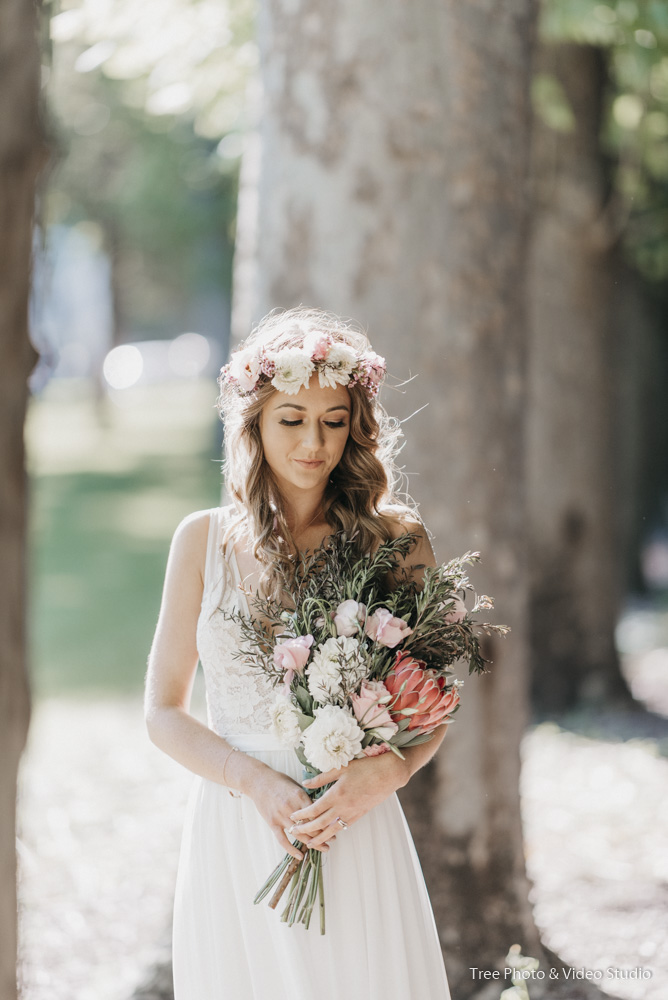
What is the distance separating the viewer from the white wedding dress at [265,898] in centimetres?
247

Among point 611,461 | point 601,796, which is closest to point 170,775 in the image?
point 601,796

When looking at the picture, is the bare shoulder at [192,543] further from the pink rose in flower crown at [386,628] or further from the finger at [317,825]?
the finger at [317,825]

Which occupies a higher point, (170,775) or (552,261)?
(552,261)

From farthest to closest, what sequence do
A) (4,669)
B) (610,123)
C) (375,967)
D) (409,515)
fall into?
(610,123), (409,515), (375,967), (4,669)

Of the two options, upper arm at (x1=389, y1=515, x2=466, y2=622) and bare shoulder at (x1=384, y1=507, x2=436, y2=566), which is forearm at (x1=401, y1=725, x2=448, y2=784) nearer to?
upper arm at (x1=389, y1=515, x2=466, y2=622)

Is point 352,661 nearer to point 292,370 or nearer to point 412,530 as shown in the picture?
point 412,530

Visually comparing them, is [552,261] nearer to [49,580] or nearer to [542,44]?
[542,44]

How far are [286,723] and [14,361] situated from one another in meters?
1.00

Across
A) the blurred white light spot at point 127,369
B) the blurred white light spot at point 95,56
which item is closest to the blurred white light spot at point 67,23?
the blurred white light spot at point 95,56

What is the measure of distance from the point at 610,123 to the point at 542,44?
1.08m

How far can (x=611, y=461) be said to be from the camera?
894 centimetres

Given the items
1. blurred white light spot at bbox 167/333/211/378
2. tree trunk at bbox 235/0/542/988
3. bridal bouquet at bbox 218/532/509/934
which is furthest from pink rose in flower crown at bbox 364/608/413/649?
blurred white light spot at bbox 167/333/211/378

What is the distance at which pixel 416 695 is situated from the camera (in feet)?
7.61

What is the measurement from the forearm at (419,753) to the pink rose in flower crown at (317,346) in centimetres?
96
